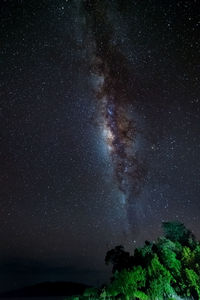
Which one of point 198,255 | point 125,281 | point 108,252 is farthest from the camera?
point 108,252

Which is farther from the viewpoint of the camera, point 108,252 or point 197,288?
point 108,252

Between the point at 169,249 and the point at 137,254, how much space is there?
6.27 feet

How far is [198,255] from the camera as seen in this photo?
65.9ft

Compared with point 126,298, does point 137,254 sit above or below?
above

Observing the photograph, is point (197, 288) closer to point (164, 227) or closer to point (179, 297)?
point (179, 297)

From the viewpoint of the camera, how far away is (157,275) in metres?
18.8

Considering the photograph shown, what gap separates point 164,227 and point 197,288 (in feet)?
18.5

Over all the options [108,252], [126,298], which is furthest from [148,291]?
[108,252]

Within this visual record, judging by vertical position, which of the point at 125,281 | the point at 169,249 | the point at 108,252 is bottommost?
the point at 125,281

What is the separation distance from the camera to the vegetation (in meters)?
18.5

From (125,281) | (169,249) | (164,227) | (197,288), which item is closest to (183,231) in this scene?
(164,227)

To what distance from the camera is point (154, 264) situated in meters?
18.9

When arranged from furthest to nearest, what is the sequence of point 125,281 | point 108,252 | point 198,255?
point 108,252 < point 198,255 < point 125,281

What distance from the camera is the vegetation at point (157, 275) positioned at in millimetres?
18531
